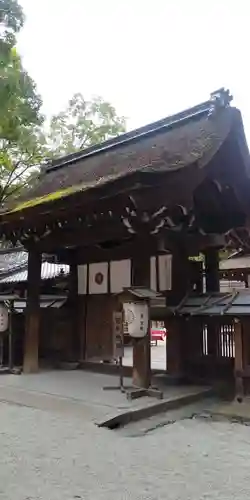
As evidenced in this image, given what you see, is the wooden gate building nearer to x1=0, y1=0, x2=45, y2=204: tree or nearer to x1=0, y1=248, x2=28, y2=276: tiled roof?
x1=0, y1=0, x2=45, y2=204: tree

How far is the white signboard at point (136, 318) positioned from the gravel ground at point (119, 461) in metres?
1.46

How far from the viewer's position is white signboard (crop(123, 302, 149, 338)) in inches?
258

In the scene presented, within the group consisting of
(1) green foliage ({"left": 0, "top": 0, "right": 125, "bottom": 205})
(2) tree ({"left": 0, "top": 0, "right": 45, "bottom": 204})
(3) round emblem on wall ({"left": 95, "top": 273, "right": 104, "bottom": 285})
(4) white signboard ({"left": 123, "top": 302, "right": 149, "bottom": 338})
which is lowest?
(4) white signboard ({"left": 123, "top": 302, "right": 149, "bottom": 338})

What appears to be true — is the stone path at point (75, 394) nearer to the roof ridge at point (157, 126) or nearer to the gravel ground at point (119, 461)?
the gravel ground at point (119, 461)

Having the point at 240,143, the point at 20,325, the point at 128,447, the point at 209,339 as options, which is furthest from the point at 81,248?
the point at 128,447

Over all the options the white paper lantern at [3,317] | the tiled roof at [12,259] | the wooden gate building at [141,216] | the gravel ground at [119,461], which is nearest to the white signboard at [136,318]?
the wooden gate building at [141,216]

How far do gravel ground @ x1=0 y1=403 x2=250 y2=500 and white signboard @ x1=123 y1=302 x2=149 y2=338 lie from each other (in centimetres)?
146

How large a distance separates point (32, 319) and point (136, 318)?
3068 mm

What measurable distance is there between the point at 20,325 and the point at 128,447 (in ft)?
19.9

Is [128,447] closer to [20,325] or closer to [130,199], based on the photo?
[130,199]

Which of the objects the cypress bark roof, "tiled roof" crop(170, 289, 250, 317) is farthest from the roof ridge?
"tiled roof" crop(170, 289, 250, 317)

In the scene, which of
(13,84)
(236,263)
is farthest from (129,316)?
(236,263)

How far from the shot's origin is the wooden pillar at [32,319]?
8711mm

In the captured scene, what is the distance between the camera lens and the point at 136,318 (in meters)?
6.55
